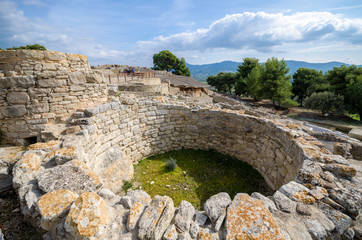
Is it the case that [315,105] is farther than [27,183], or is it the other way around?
[315,105]

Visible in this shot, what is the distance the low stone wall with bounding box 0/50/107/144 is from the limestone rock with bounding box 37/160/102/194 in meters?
2.98

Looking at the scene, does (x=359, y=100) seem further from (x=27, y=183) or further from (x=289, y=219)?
(x=27, y=183)

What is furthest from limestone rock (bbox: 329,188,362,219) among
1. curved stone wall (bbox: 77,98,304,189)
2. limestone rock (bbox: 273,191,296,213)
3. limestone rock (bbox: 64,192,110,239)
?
limestone rock (bbox: 64,192,110,239)

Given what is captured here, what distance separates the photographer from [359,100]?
19172mm

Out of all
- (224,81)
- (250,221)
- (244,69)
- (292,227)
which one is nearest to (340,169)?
(292,227)

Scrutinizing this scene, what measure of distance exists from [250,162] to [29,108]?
807 cm

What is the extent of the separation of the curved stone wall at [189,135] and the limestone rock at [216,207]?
2684 mm

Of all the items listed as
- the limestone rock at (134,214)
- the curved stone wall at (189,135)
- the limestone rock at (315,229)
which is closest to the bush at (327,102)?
the curved stone wall at (189,135)

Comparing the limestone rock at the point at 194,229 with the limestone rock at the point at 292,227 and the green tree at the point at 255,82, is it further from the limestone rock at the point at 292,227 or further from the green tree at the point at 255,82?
the green tree at the point at 255,82

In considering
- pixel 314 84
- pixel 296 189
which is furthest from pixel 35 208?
pixel 314 84

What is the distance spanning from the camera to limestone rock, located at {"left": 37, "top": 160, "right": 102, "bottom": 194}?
8.81 feet

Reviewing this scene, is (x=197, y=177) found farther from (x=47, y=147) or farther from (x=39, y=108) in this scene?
(x=39, y=108)

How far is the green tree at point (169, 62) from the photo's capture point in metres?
45.5

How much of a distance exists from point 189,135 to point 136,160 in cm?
275
